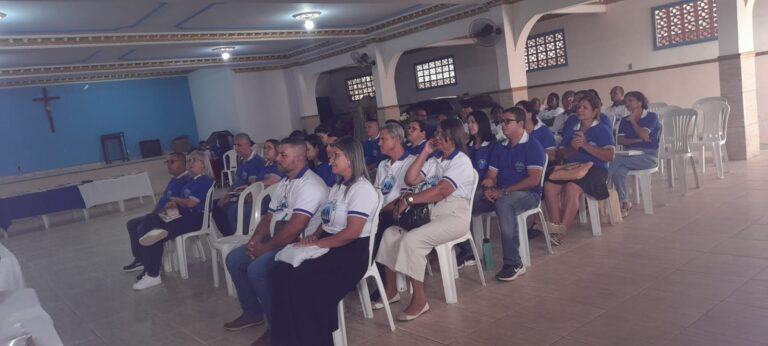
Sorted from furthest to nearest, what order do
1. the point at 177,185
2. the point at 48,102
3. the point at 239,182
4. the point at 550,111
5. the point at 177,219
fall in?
the point at 48,102, the point at 550,111, the point at 239,182, the point at 177,185, the point at 177,219

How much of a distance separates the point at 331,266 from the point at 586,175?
2311 mm

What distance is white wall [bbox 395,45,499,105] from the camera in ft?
38.7

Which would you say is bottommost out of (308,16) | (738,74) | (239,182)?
(239,182)

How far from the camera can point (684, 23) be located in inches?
345

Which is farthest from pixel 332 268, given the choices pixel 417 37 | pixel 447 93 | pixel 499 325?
pixel 447 93

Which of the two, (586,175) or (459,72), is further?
(459,72)

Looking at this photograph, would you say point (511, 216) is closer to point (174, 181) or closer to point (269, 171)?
point (269, 171)

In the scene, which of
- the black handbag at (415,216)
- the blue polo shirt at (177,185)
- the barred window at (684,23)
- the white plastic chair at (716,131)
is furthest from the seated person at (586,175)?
the barred window at (684,23)

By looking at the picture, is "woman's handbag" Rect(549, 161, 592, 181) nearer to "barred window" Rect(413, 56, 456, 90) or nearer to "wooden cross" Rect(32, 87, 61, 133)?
"barred window" Rect(413, 56, 456, 90)

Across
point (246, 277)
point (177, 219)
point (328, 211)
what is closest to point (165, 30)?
point (177, 219)

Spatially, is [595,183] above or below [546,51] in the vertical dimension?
below

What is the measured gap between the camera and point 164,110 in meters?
13.3

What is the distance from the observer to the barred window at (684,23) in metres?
8.51

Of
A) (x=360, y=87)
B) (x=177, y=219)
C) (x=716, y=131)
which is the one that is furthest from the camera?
(x=360, y=87)
